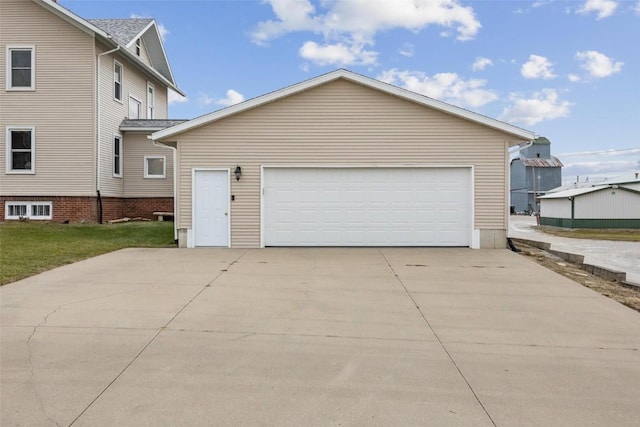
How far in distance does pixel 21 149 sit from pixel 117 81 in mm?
4531

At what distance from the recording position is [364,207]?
462 inches

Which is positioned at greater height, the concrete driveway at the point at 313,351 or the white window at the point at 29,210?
Result: the white window at the point at 29,210

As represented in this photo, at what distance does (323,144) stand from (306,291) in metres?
5.83

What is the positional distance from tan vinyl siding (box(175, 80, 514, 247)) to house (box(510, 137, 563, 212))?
43132mm

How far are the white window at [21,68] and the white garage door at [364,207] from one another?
11.0 m

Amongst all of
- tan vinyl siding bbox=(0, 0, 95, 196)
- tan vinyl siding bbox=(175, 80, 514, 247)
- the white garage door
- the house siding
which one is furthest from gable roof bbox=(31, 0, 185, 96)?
the house siding

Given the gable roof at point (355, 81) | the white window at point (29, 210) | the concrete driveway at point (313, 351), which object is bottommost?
the concrete driveway at point (313, 351)

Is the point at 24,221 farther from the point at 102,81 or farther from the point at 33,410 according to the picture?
the point at 33,410

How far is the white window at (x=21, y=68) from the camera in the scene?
52.2 feet

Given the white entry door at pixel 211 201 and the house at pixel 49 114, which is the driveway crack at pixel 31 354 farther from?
the house at pixel 49 114

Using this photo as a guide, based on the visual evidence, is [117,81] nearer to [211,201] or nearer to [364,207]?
[211,201]

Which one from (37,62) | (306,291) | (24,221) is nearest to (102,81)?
(37,62)

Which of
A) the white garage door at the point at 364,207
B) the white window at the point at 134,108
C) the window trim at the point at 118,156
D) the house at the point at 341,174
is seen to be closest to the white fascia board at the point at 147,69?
the white window at the point at 134,108

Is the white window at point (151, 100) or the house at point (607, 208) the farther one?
the house at point (607, 208)
